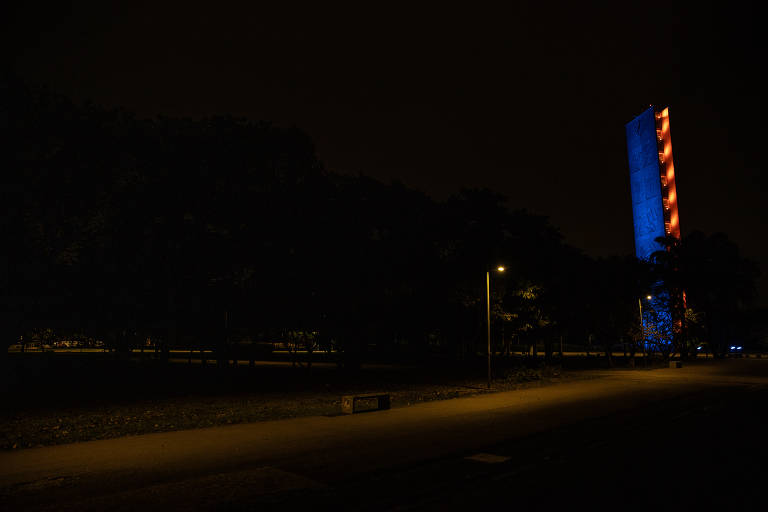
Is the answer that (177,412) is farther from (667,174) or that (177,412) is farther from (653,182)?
(667,174)

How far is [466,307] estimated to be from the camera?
30.6 metres

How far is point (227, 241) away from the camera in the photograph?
26500 mm

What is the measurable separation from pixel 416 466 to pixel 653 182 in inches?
2754

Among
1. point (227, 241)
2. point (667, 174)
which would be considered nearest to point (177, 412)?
point (227, 241)

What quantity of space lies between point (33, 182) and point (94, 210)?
242cm

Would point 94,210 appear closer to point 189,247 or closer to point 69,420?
point 189,247

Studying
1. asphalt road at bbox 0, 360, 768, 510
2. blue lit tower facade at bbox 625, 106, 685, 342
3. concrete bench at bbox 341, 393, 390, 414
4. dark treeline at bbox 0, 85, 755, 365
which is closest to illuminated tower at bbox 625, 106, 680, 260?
blue lit tower facade at bbox 625, 106, 685, 342

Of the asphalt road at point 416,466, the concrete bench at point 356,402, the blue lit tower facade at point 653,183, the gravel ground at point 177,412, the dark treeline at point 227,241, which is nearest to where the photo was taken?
the asphalt road at point 416,466

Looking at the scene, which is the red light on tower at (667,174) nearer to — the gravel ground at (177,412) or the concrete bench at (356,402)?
the gravel ground at (177,412)

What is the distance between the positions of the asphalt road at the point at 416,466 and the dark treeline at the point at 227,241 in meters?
11.9

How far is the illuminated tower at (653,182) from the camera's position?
67.8m

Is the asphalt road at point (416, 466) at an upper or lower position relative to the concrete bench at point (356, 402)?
lower

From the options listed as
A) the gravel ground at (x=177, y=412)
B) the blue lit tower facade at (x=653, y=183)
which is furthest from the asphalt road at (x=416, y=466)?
the blue lit tower facade at (x=653, y=183)

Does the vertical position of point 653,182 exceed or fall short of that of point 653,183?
it exceeds it
